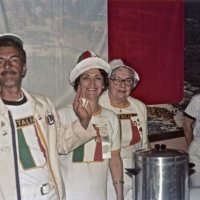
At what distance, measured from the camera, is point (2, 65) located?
1.62m

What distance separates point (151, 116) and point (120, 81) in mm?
613

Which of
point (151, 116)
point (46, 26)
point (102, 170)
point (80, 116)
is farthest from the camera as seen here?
point (151, 116)

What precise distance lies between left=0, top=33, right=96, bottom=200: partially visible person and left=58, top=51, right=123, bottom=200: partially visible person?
4.9 inches

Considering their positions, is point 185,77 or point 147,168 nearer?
point 147,168

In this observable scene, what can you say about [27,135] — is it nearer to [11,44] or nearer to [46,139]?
[46,139]

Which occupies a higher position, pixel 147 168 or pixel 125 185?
pixel 147 168

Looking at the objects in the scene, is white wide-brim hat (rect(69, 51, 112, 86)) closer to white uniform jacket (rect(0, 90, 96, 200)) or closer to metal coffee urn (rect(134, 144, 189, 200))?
white uniform jacket (rect(0, 90, 96, 200))

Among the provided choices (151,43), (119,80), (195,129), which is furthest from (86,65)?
(195,129)

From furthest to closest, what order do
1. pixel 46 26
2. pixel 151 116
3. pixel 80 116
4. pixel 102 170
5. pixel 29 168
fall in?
pixel 151 116
pixel 46 26
pixel 102 170
pixel 80 116
pixel 29 168

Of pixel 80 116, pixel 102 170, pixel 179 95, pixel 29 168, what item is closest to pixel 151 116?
pixel 179 95

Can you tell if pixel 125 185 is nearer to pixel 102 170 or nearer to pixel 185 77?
pixel 102 170

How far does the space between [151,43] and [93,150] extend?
87cm

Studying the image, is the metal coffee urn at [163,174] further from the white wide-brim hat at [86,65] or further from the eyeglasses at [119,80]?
the eyeglasses at [119,80]

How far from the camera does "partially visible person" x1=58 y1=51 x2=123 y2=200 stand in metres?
1.85
